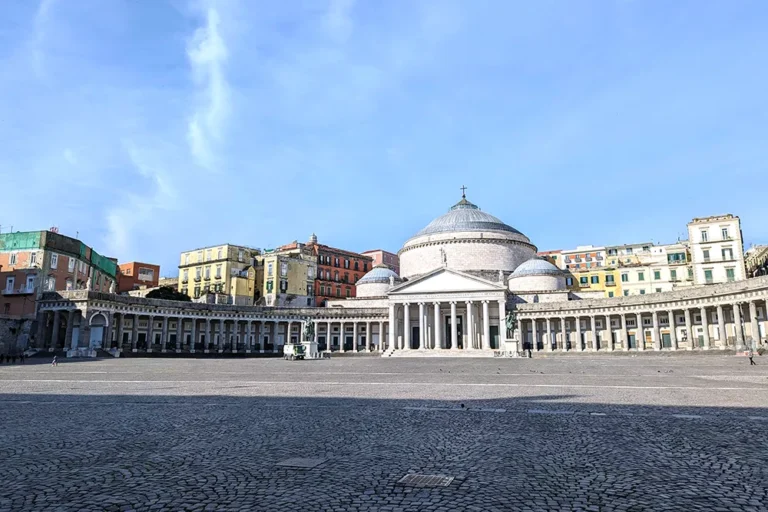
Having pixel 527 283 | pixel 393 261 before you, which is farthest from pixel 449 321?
pixel 393 261

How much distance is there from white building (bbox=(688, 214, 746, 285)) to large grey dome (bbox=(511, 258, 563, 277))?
17.7 metres

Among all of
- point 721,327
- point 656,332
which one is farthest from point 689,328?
point 721,327

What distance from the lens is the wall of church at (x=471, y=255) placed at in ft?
284

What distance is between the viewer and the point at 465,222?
3543 inches

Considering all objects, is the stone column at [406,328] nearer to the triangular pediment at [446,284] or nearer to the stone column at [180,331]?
the triangular pediment at [446,284]

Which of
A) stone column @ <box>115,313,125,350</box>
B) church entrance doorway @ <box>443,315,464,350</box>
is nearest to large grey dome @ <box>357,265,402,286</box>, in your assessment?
church entrance doorway @ <box>443,315,464,350</box>

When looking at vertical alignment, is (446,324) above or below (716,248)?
below

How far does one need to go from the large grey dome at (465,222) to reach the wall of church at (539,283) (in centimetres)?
1167

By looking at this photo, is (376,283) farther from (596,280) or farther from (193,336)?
(596,280)

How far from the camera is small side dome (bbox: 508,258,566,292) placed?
80.1 meters

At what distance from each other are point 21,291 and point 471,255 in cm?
5889

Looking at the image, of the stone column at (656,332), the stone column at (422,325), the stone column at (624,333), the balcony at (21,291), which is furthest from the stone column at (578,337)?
the balcony at (21,291)

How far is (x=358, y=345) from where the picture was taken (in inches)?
3280

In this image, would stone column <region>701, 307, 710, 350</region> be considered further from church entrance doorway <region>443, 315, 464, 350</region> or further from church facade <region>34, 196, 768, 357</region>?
church entrance doorway <region>443, 315, 464, 350</region>
